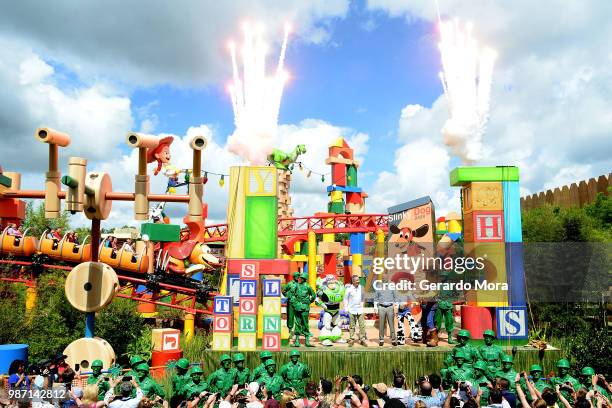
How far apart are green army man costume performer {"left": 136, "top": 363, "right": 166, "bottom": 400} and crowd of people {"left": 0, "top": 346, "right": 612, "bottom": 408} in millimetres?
14

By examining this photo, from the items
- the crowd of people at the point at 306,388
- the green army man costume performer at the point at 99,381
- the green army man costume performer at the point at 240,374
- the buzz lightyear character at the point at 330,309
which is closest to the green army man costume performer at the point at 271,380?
the crowd of people at the point at 306,388

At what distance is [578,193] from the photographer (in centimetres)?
2689

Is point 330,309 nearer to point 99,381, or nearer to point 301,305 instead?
point 301,305

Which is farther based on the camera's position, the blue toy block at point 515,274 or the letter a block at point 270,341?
the blue toy block at point 515,274

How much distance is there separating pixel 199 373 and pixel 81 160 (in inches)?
186

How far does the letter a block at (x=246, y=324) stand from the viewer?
40.9 ft

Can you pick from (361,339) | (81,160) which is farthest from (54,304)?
(361,339)

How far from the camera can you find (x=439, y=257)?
1414 centimetres

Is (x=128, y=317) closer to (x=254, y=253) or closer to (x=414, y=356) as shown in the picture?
(x=254, y=253)

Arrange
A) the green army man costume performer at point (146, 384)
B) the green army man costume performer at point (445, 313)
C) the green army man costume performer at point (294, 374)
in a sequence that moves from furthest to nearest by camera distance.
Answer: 1. the green army man costume performer at point (445, 313)
2. the green army man costume performer at point (294, 374)
3. the green army man costume performer at point (146, 384)

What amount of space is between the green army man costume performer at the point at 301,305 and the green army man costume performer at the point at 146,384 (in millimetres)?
5724

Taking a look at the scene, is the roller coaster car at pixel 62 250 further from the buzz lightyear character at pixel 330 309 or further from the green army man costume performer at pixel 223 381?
the green army man costume performer at pixel 223 381

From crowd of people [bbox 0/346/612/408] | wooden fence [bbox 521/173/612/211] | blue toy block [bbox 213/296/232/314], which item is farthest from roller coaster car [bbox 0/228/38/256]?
wooden fence [bbox 521/173/612/211]

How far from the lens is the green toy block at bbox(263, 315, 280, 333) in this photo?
1239 centimetres
